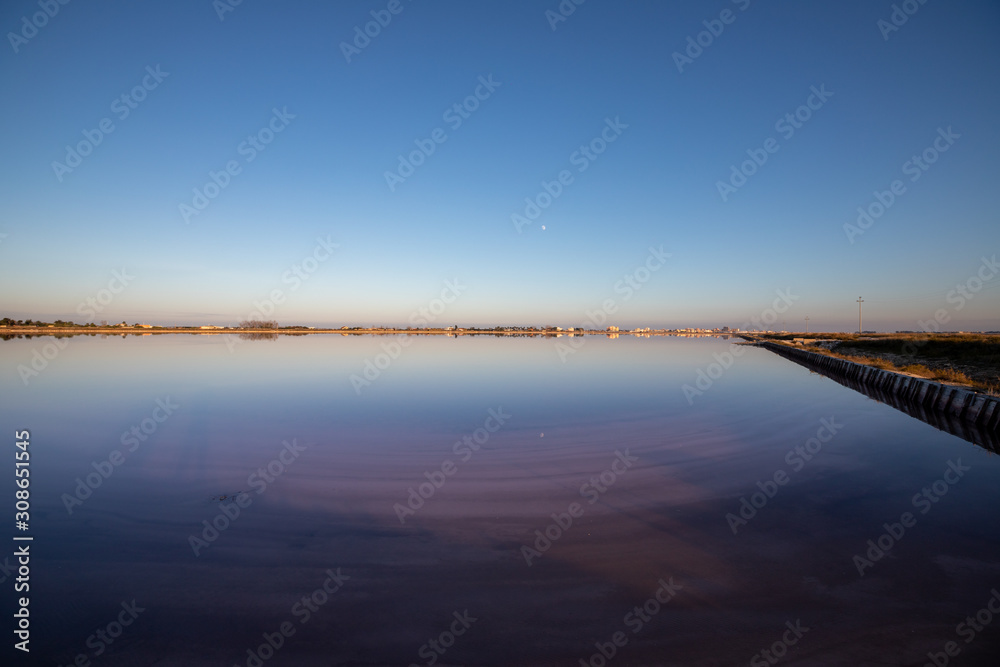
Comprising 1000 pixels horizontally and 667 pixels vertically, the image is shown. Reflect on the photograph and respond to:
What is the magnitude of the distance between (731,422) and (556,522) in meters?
8.73

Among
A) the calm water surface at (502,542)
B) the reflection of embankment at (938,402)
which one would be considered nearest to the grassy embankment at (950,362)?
the reflection of embankment at (938,402)

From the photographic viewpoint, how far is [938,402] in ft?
53.9

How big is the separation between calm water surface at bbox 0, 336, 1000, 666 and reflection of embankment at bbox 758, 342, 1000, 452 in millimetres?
2168

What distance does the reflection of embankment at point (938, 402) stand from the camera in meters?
12.8

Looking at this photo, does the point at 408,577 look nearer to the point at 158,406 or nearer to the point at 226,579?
the point at 226,579

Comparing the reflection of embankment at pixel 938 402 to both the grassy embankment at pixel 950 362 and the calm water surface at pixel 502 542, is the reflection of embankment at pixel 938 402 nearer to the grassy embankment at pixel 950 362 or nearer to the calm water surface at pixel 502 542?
the grassy embankment at pixel 950 362

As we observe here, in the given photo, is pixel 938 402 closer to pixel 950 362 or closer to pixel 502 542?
pixel 950 362

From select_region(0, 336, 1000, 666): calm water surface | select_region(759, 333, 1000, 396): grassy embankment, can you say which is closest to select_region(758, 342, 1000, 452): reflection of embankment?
select_region(759, 333, 1000, 396): grassy embankment

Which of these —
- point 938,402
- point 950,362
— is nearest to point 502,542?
point 938,402

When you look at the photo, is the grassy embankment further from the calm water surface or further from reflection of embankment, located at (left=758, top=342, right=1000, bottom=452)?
the calm water surface

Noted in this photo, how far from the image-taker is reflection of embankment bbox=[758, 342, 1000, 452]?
12844mm

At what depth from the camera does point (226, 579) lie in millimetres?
4688

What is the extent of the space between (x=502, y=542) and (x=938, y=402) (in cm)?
1801

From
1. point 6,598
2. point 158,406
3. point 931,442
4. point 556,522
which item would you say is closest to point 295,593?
point 6,598
